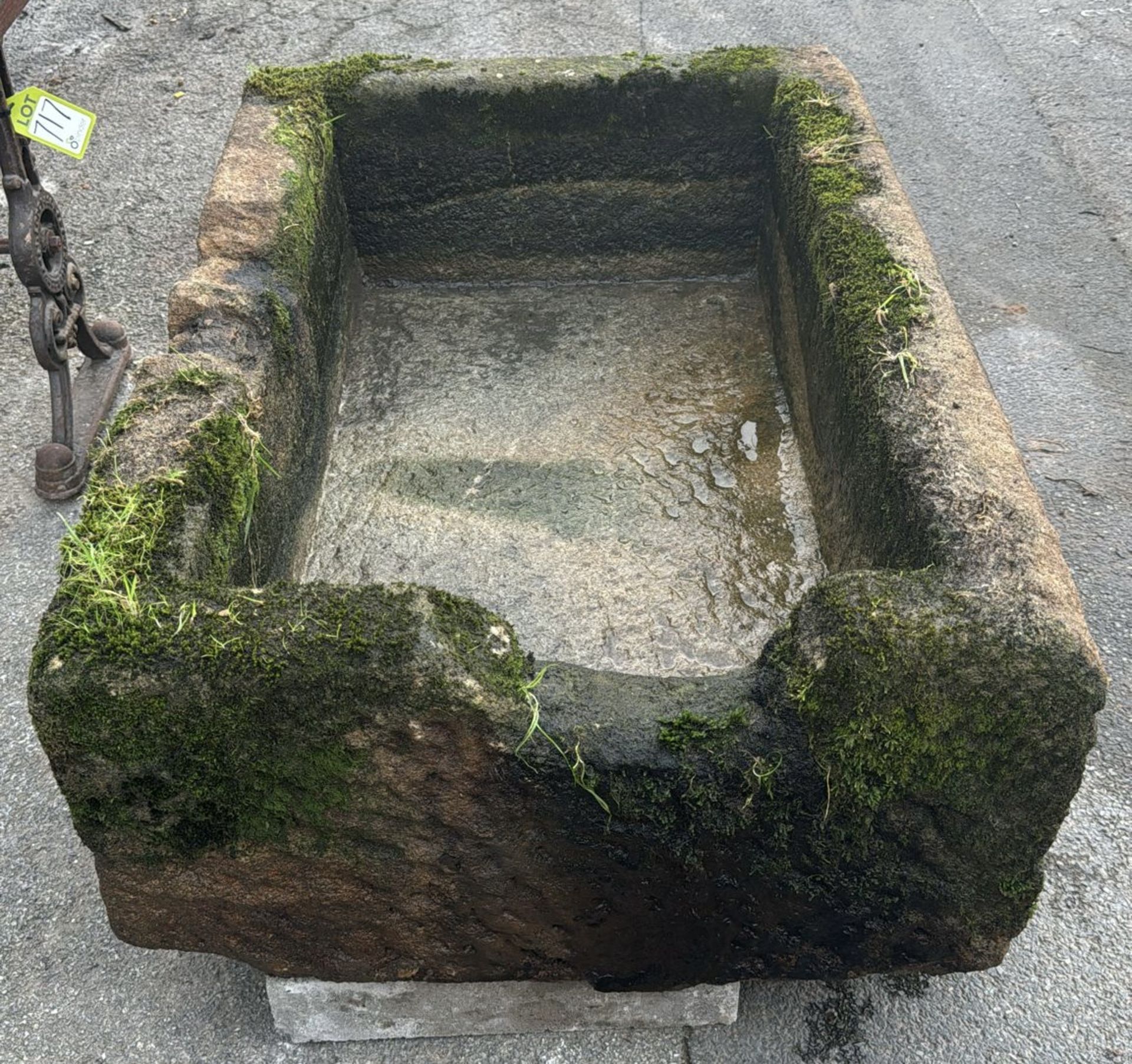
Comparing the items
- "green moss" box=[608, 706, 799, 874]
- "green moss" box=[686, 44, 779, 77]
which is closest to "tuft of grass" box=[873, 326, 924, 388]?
"green moss" box=[608, 706, 799, 874]

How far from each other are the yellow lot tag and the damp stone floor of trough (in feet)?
3.27

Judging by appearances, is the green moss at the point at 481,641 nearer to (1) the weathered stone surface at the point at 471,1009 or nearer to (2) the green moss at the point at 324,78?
(1) the weathered stone surface at the point at 471,1009

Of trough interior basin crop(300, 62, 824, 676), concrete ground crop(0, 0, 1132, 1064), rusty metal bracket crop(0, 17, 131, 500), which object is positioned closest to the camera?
concrete ground crop(0, 0, 1132, 1064)

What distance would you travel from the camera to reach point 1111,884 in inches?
111

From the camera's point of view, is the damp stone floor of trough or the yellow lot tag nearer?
the damp stone floor of trough

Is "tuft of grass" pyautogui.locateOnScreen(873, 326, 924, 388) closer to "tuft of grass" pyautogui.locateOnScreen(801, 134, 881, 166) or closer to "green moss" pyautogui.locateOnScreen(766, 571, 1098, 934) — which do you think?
"green moss" pyautogui.locateOnScreen(766, 571, 1098, 934)

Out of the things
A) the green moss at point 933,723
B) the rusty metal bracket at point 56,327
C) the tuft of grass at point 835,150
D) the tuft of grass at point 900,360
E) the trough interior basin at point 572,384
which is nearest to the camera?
the green moss at point 933,723

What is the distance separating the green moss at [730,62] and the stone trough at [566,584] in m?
0.02

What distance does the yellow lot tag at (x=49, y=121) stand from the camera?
3.37 meters

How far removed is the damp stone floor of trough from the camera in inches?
110

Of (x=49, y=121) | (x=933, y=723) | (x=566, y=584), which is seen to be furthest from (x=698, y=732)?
(x=49, y=121)

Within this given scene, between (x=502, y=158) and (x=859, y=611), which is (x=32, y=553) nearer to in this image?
(x=502, y=158)

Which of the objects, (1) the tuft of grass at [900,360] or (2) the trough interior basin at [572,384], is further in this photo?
(2) the trough interior basin at [572,384]

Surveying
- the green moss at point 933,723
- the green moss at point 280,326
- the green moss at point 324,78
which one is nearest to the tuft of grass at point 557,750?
the green moss at point 933,723
